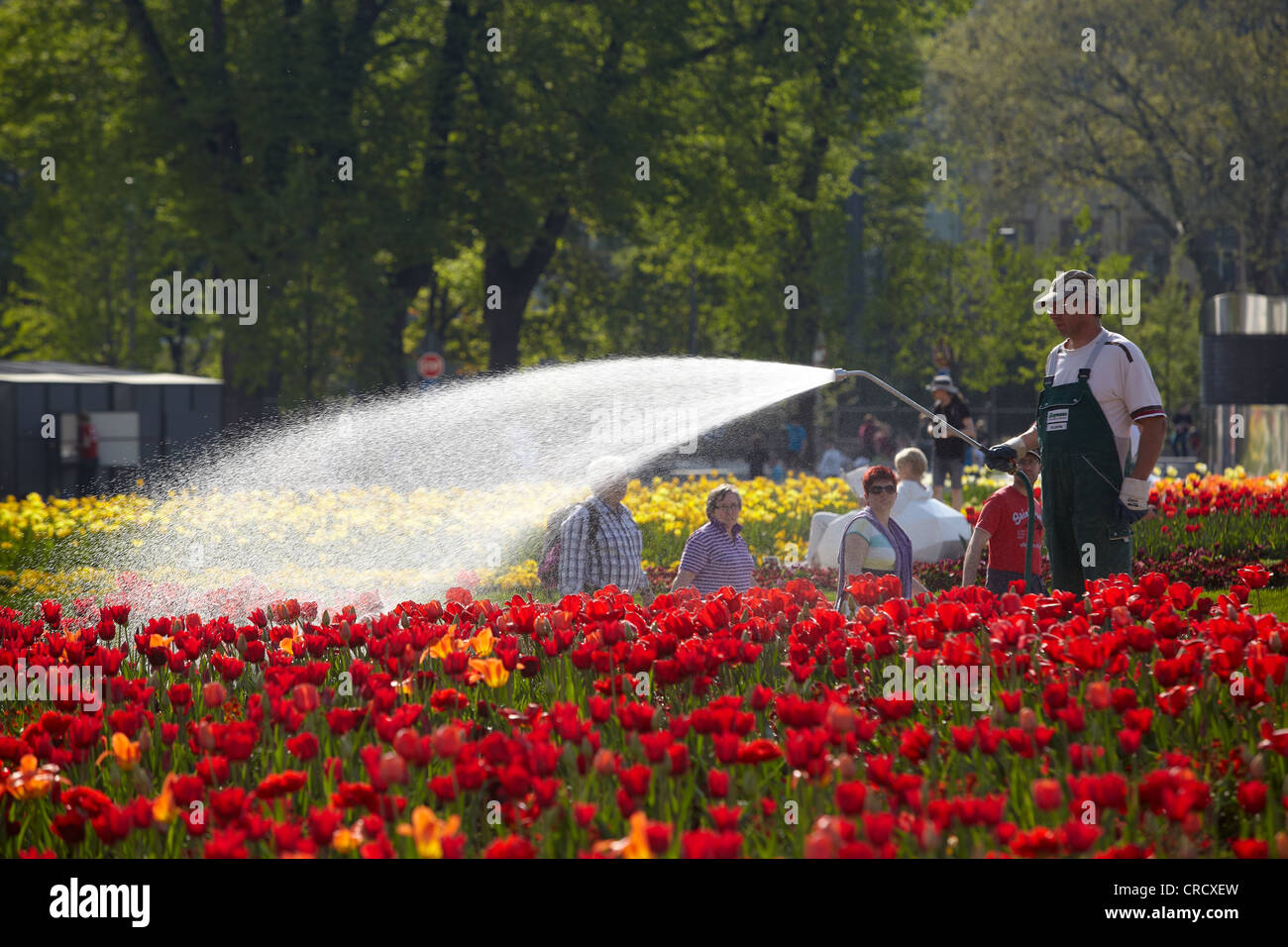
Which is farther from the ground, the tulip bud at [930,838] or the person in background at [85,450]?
the person in background at [85,450]

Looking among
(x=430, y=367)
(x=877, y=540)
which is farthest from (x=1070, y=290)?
(x=430, y=367)

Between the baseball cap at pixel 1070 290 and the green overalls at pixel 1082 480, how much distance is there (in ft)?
0.72

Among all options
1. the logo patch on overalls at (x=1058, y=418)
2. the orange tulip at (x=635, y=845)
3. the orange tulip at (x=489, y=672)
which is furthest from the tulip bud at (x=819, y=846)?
the logo patch on overalls at (x=1058, y=418)

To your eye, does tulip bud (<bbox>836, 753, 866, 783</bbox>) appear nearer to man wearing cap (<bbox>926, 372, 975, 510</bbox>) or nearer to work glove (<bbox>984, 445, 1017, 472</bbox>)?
work glove (<bbox>984, 445, 1017, 472</bbox>)

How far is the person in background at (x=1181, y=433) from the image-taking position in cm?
4353

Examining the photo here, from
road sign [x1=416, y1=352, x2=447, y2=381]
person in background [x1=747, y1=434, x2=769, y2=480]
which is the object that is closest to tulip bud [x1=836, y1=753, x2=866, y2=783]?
road sign [x1=416, y1=352, x2=447, y2=381]

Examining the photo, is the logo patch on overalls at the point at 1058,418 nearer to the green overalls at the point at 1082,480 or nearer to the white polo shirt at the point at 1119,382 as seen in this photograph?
the green overalls at the point at 1082,480

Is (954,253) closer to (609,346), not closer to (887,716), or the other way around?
(609,346)

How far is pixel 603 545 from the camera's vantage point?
31.6ft

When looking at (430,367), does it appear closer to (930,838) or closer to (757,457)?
(757,457)

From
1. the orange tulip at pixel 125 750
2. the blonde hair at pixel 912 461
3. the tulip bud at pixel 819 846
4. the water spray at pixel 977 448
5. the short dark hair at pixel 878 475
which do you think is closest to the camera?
the tulip bud at pixel 819 846

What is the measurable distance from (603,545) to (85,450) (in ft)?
61.8

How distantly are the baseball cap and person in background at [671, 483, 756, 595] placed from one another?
262 centimetres
